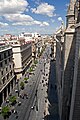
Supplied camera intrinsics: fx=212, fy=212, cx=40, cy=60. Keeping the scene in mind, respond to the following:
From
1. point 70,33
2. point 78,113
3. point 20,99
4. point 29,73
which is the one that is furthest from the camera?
point 29,73

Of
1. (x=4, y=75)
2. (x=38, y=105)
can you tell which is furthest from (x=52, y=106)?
(x=4, y=75)

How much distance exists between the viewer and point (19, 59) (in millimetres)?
113250

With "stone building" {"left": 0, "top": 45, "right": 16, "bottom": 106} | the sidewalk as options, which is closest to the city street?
the sidewalk

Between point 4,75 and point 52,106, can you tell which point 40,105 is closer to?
point 52,106

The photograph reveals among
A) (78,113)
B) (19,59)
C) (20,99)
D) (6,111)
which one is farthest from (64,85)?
(19,59)

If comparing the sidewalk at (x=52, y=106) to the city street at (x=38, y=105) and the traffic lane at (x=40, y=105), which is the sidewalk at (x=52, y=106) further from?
the traffic lane at (x=40, y=105)

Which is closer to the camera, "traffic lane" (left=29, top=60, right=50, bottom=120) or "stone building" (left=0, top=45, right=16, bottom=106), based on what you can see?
"traffic lane" (left=29, top=60, right=50, bottom=120)

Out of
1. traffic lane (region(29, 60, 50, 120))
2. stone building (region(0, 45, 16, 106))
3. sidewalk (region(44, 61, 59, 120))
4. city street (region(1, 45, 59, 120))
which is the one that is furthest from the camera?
stone building (region(0, 45, 16, 106))

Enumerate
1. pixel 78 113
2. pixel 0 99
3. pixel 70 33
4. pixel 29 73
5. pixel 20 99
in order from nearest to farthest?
pixel 78 113, pixel 70 33, pixel 0 99, pixel 20 99, pixel 29 73

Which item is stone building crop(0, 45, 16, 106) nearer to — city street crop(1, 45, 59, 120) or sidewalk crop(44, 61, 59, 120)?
city street crop(1, 45, 59, 120)

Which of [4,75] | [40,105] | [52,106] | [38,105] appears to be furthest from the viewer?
[4,75]

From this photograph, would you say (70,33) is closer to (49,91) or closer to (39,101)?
(39,101)

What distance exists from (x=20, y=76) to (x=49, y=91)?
32809mm

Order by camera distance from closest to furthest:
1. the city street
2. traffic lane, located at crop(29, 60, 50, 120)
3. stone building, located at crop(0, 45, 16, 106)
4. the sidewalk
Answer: the sidewalk, traffic lane, located at crop(29, 60, 50, 120), the city street, stone building, located at crop(0, 45, 16, 106)
